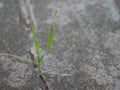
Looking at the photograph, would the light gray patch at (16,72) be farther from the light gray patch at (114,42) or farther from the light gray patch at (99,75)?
the light gray patch at (114,42)

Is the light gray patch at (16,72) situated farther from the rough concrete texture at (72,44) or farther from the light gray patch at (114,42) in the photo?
the light gray patch at (114,42)

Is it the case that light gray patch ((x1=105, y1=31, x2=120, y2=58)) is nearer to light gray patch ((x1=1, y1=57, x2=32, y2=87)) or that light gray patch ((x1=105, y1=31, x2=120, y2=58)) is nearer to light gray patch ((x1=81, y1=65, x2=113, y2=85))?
light gray patch ((x1=81, y1=65, x2=113, y2=85))

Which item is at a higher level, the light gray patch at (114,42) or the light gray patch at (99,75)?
the light gray patch at (114,42)

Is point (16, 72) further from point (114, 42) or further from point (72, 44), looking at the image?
point (114, 42)

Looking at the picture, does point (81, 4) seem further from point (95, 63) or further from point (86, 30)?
point (95, 63)

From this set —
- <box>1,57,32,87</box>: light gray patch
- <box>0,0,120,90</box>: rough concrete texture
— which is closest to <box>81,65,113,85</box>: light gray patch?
<box>0,0,120,90</box>: rough concrete texture

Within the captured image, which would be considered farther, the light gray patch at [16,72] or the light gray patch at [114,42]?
the light gray patch at [114,42]

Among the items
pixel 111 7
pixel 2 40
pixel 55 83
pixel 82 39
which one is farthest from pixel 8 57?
pixel 111 7

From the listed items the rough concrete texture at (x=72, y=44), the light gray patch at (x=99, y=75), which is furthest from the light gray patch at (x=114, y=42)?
the light gray patch at (x=99, y=75)
